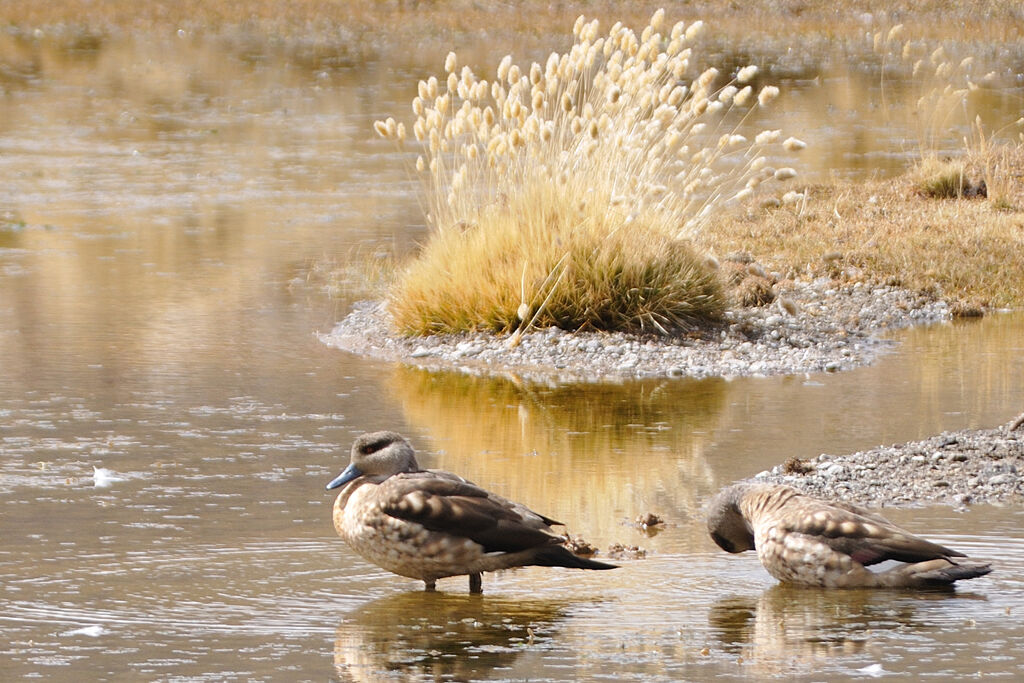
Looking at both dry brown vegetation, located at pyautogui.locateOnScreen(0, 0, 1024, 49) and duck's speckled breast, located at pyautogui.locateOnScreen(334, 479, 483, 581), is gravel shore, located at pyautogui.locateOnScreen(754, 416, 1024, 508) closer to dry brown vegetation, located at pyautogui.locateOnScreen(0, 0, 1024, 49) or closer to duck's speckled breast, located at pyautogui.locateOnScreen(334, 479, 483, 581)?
duck's speckled breast, located at pyautogui.locateOnScreen(334, 479, 483, 581)

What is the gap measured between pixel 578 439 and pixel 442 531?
296cm

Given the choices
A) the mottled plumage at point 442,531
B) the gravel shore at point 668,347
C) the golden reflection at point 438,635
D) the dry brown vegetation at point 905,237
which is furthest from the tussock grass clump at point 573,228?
the golden reflection at point 438,635

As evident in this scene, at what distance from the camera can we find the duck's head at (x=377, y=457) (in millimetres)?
6816

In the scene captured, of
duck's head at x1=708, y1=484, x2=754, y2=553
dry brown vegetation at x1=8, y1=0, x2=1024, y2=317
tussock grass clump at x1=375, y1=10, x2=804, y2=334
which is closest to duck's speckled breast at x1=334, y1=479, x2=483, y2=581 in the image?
duck's head at x1=708, y1=484, x2=754, y2=553

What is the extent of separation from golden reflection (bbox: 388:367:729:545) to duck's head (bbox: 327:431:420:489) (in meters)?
1.08

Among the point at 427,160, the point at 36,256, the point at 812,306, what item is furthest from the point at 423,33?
the point at 812,306

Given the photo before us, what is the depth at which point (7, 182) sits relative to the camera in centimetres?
2094

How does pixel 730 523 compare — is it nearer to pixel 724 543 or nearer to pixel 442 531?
pixel 724 543

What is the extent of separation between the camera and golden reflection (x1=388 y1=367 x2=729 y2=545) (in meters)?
8.09

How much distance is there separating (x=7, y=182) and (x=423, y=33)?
26667mm

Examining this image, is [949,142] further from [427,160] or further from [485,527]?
[485,527]

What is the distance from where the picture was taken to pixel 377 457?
6.82 metres

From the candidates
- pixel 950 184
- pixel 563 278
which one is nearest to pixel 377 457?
pixel 563 278

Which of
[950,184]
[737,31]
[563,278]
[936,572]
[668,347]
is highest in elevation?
[737,31]
